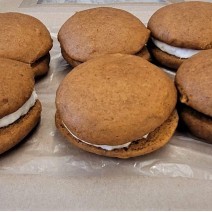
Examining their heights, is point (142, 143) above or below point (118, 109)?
below

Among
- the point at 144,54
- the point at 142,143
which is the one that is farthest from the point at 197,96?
the point at 144,54

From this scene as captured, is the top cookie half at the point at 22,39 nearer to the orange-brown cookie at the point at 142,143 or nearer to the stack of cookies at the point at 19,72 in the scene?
the stack of cookies at the point at 19,72

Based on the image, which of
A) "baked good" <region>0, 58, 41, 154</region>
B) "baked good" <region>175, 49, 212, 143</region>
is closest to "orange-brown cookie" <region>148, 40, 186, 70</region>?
"baked good" <region>175, 49, 212, 143</region>

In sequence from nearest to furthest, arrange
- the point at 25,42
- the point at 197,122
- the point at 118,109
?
1. the point at 118,109
2. the point at 197,122
3. the point at 25,42

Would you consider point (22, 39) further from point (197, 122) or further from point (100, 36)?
point (197, 122)

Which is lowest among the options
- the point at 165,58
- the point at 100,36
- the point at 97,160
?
the point at 97,160
